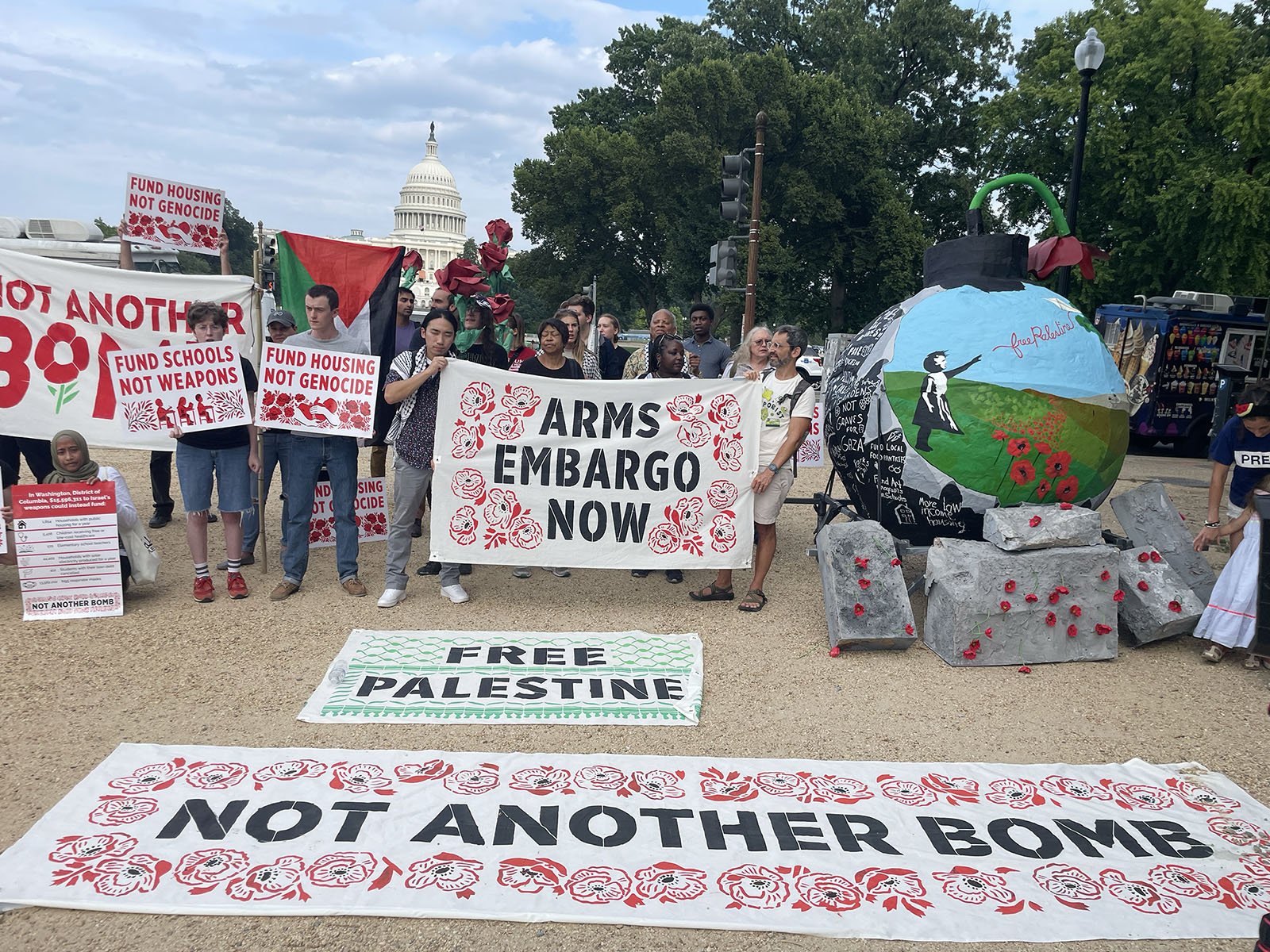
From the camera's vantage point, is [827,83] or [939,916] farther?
[827,83]

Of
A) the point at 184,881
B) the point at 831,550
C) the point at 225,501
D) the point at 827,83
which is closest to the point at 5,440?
the point at 225,501

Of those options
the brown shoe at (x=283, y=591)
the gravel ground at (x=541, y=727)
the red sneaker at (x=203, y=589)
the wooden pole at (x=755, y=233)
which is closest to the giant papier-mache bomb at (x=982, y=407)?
the gravel ground at (x=541, y=727)

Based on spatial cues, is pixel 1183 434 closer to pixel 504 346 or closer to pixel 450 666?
pixel 504 346

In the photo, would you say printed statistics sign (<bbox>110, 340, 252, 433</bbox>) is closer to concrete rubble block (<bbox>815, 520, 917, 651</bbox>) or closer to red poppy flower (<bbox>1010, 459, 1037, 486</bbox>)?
concrete rubble block (<bbox>815, 520, 917, 651</bbox>)

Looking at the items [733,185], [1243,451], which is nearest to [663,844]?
[1243,451]

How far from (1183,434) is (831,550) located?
15.2 m

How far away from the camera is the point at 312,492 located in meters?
6.51

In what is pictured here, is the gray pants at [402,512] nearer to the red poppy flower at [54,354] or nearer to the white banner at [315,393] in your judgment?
the white banner at [315,393]

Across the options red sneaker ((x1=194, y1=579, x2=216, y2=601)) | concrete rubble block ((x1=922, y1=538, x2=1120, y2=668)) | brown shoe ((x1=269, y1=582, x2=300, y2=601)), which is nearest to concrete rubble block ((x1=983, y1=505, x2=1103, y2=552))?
concrete rubble block ((x1=922, y1=538, x2=1120, y2=668))

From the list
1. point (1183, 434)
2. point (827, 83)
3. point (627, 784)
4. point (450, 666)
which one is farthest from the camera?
point (827, 83)

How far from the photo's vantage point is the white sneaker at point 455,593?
6488 mm

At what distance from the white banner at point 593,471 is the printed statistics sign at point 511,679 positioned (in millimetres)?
727

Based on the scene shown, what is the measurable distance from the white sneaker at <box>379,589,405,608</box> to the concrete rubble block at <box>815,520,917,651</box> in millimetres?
3002

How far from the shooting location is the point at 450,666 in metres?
5.27
